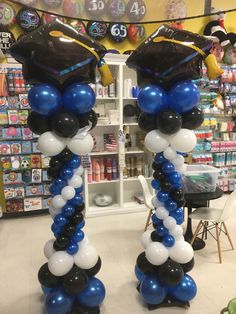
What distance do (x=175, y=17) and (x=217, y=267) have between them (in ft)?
7.07

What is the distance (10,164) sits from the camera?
3.80 metres

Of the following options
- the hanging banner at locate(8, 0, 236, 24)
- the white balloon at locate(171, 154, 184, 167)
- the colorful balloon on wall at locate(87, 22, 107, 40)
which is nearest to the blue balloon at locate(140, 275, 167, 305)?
the white balloon at locate(171, 154, 184, 167)

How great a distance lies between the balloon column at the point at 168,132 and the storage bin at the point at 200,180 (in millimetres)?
790

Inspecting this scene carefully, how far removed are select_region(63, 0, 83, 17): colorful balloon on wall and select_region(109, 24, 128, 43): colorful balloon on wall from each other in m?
2.35

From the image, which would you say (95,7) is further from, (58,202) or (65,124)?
(58,202)

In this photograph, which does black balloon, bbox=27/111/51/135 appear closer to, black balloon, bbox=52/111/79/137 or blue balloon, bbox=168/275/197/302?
black balloon, bbox=52/111/79/137

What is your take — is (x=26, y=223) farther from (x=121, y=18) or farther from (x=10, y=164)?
(x=121, y=18)

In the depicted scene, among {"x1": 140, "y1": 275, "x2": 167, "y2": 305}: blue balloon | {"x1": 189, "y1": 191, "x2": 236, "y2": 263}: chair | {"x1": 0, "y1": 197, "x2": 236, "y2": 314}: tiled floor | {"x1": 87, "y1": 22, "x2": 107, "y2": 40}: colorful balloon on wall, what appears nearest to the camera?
{"x1": 140, "y1": 275, "x2": 167, "y2": 305}: blue balloon

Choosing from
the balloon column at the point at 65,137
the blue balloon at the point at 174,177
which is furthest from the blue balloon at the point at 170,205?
the balloon column at the point at 65,137

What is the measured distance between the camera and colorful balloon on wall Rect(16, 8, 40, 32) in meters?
3.52

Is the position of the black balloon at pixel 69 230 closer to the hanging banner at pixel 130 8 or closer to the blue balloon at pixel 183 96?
the blue balloon at pixel 183 96

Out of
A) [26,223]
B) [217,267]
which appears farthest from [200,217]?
[26,223]

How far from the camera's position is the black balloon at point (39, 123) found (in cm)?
187

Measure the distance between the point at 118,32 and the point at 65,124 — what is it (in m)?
2.60
